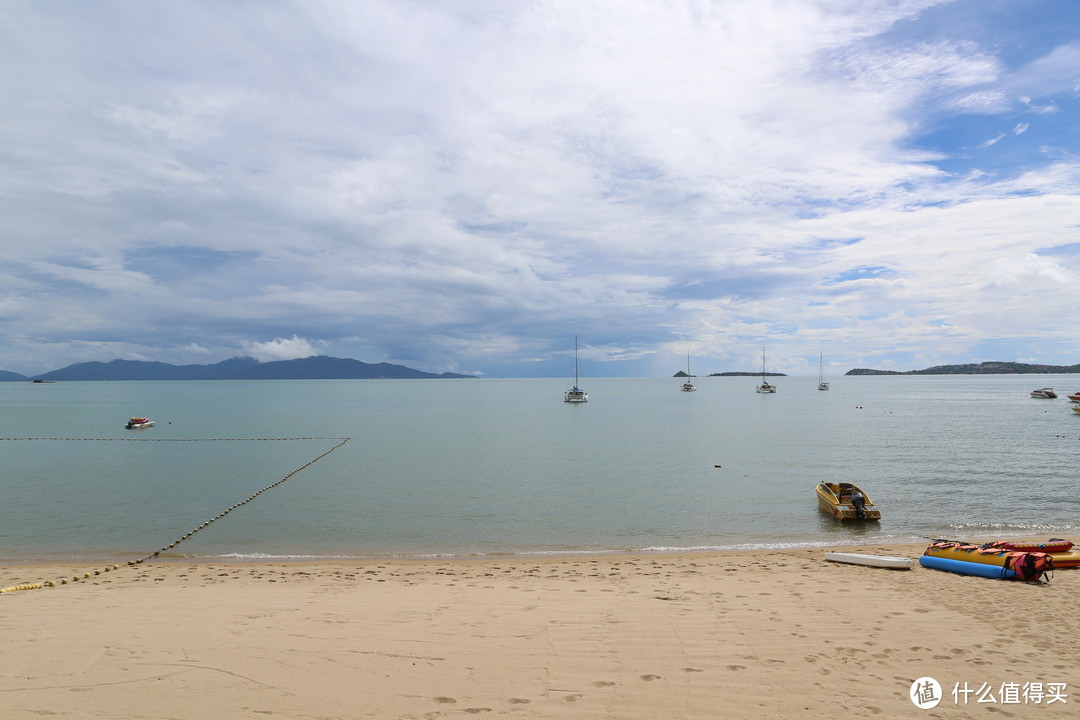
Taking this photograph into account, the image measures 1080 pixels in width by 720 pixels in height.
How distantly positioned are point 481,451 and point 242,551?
2954 centimetres

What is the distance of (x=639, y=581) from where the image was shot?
1516 centimetres

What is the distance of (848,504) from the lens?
24.9m

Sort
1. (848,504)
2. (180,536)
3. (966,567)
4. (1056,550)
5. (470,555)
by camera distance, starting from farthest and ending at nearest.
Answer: (848,504) → (180,536) → (470,555) → (1056,550) → (966,567)

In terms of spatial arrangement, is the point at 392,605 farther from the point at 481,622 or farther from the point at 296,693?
the point at 296,693

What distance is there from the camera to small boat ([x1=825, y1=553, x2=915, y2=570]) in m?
15.7

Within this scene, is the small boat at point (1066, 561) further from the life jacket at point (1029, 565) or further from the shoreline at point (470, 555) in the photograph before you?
the shoreline at point (470, 555)

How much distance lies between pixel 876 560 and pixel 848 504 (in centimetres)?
951

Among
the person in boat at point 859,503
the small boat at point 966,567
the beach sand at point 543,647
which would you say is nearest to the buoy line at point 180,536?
the beach sand at point 543,647

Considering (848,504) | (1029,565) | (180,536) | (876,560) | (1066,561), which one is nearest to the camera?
(1029,565)

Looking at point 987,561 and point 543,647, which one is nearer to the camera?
point 543,647
